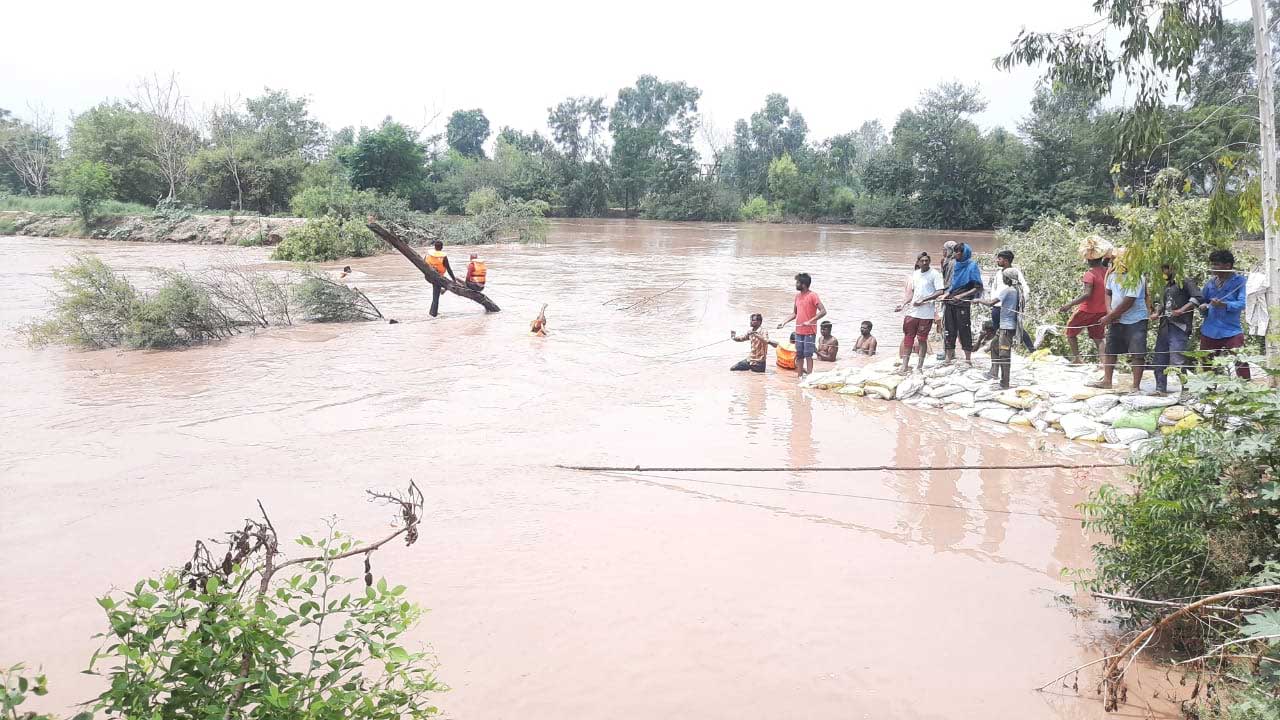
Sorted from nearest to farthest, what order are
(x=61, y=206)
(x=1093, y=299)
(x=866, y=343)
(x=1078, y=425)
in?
1. (x=1078, y=425)
2. (x=1093, y=299)
3. (x=866, y=343)
4. (x=61, y=206)

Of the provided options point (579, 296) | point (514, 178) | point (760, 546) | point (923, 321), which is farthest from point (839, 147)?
point (760, 546)

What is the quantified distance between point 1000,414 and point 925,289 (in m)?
1.71

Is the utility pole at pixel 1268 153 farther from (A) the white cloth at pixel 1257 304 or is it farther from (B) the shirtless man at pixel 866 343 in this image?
(B) the shirtless man at pixel 866 343

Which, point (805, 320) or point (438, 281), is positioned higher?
point (438, 281)

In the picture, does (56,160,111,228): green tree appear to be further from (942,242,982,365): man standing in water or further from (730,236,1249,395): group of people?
(942,242,982,365): man standing in water

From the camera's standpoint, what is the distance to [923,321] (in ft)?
31.5

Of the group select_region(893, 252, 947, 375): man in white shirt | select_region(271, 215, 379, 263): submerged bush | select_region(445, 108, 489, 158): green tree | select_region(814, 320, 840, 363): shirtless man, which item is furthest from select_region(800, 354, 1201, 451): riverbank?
select_region(445, 108, 489, 158): green tree

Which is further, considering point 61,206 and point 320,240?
point 61,206

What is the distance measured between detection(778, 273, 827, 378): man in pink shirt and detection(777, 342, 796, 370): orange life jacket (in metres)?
0.11

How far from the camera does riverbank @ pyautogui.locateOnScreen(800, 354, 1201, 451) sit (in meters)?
7.70

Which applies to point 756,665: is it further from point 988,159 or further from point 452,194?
point 452,194

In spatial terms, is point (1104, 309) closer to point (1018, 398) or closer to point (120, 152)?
point (1018, 398)

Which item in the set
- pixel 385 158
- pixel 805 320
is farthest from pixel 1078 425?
pixel 385 158

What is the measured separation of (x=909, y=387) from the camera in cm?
967
